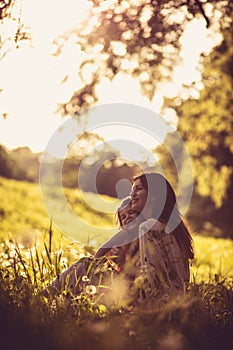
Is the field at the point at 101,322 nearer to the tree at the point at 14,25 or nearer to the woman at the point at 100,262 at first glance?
the woman at the point at 100,262

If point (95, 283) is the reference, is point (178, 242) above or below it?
above

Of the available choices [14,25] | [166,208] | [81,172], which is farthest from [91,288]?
[81,172]

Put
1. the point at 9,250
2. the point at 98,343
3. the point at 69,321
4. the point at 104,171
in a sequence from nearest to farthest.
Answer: the point at 98,343 < the point at 69,321 < the point at 9,250 < the point at 104,171

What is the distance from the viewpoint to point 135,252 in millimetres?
5164

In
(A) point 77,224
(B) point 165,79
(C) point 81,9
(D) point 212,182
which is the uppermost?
(C) point 81,9

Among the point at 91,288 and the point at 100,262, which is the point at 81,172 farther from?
the point at 91,288

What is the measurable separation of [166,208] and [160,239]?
27.7 inches

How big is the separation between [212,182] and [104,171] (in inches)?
1277

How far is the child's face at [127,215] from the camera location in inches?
219

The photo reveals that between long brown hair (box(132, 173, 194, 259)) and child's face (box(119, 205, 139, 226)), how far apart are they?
221mm

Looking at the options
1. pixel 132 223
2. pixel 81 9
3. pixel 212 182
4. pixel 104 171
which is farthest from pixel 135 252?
pixel 104 171

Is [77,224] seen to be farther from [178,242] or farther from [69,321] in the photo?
[69,321]

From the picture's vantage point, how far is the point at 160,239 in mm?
4785

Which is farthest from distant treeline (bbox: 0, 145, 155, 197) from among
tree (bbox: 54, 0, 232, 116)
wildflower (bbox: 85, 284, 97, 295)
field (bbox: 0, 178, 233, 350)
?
wildflower (bbox: 85, 284, 97, 295)
